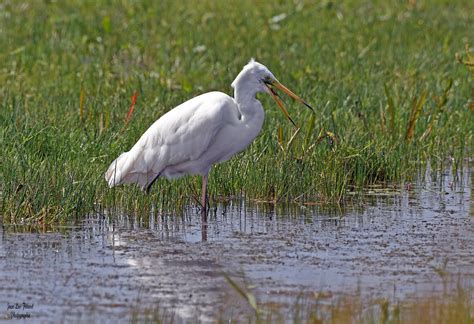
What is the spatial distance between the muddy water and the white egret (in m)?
0.41

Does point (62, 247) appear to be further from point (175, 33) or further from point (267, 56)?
point (175, 33)

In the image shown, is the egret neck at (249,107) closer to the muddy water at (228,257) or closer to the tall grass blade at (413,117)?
the muddy water at (228,257)

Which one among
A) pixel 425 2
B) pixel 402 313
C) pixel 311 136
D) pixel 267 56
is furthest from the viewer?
pixel 425 2

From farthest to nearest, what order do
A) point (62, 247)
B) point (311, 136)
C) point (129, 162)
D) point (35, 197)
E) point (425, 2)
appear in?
point (425, 2) < point (311, 136) < point (129, 162) < point (35, 197) < point (62, 247)

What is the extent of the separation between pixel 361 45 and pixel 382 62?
139cm

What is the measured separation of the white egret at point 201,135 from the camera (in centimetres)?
846

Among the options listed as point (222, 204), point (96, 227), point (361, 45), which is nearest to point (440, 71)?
point (361, 45)

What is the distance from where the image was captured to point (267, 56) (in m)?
14.4

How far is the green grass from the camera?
8742 millimetres

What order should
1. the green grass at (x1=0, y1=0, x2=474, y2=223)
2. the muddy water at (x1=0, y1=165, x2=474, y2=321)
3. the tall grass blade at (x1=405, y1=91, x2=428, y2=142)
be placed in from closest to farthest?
the muddy water at (x1=0, y1=165, x2=474, y2=321) → the green grass at (x1=0, y1=0, x2=474, y2=223) → the tall grass blade at (x1=405, y1=91, x2=428, y2=142)

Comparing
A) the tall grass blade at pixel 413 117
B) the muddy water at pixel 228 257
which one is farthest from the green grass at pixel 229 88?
the muddy water at pixel 228 257

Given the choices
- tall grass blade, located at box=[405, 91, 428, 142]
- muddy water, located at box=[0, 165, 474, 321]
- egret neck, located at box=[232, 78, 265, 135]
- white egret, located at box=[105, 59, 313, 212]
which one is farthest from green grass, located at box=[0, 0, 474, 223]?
egret neck, located at box=[232, 78, 265, 135]

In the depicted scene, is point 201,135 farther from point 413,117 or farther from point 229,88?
point 229,88

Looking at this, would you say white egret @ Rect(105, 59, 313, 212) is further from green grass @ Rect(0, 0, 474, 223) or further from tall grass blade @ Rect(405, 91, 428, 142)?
tall grass blade @ Rect(405, 91, 428, 142)
